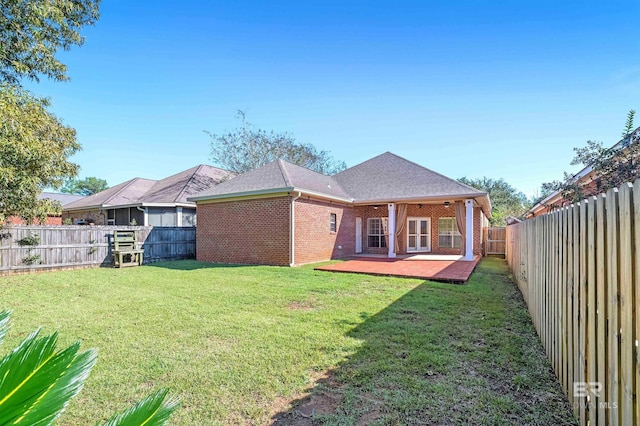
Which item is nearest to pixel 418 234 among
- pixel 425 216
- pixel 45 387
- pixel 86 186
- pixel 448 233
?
pixel 425 216

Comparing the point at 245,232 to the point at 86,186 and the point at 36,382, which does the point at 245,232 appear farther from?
the point at 86,186

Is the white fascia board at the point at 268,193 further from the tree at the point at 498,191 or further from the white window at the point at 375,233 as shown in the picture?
the tree at the point at 498,191

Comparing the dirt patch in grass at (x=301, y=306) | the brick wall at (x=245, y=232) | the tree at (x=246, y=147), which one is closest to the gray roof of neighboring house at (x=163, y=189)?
the tree at (x=246, y=147)

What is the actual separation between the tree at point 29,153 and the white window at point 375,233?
13.9 metres

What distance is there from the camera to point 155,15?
33.1 feet

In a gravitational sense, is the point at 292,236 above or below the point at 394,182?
below

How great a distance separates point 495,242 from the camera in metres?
18.7

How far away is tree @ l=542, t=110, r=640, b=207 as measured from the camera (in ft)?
17.4

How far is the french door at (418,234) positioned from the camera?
57.9 ft

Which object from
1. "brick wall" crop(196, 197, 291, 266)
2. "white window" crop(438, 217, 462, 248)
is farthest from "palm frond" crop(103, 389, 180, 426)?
"white window" crop(438, 217, 462, 248)

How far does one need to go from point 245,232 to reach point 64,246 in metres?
6.63

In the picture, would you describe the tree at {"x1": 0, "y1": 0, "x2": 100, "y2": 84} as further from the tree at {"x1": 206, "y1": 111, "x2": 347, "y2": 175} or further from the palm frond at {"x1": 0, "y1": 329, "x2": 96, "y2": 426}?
the tree at {"x1": 206, "y1": 111, "x2": 347, "y2": 175}

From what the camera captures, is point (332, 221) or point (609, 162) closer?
point (609, 162)

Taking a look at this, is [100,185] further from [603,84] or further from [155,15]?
[603,84]
